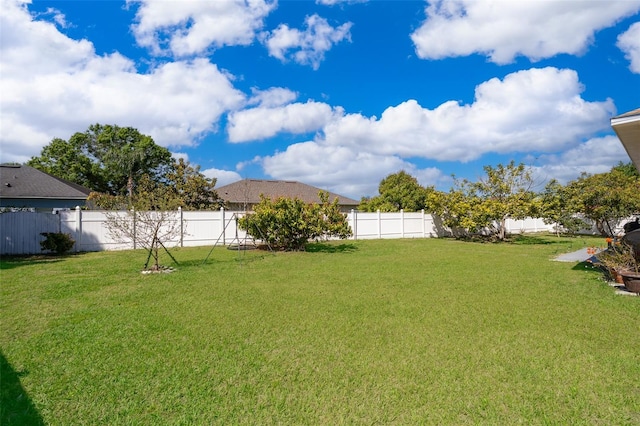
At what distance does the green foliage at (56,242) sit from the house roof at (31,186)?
9.66 m

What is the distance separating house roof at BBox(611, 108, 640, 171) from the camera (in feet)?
17.5

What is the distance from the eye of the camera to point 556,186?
77.3ft

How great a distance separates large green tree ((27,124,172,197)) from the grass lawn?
2991 centimetres

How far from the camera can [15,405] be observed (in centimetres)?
279

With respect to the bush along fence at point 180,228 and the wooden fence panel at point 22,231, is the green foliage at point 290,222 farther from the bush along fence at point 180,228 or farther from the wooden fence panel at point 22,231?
the wooden fence panel at point 22,231

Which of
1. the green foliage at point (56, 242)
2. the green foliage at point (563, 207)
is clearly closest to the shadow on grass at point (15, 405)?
the green foliage at point (56, 242)

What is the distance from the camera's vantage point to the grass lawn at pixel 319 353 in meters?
2.76

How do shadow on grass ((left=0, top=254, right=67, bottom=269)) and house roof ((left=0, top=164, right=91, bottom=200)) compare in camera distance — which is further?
house roof ((left=0, top=164, right=91, bottom=200))

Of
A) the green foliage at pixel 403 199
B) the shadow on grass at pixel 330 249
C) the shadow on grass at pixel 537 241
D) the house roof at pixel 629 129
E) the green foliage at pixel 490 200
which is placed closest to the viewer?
the house roof at pixel 629 129

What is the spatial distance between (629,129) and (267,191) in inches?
1063

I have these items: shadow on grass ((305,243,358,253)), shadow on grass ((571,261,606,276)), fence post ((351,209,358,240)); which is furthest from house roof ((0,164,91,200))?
shadow on grass ((571,261,606,276))

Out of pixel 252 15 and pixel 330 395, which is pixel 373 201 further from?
pixel 330 395

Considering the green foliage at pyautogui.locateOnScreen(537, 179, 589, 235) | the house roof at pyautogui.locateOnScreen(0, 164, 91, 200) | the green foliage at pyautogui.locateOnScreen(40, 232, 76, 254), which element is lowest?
the green foliage at pyautogui.locateOnScreen(40, 232, 76, 254)

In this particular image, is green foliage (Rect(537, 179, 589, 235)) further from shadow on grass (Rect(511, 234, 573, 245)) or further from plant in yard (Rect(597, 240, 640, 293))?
plant in yard (Rect(597, 240, 640, 293))
